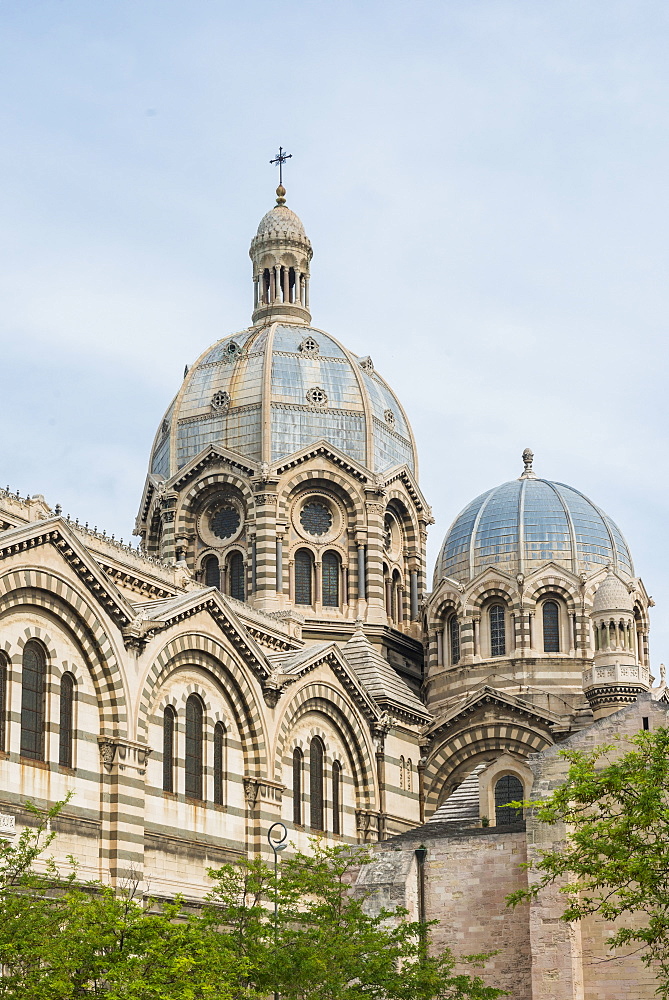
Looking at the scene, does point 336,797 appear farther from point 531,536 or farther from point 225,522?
point 531,536

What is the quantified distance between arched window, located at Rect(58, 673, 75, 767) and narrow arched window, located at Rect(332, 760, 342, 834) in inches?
505

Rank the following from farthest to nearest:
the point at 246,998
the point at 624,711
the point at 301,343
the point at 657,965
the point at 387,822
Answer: the point at 301,343, the point at 387,822, the point at 624,711, the point at 657,965, the point at 246,998

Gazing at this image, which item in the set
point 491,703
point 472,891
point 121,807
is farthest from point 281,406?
point 121,807

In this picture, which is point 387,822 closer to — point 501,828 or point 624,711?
point 501,828

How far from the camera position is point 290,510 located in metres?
62.7

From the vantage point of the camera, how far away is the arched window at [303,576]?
205 ft

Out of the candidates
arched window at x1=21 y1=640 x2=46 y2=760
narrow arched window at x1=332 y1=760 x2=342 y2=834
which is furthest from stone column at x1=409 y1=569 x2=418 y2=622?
arched window at x1=21 y1=640 x2=46 y2=760

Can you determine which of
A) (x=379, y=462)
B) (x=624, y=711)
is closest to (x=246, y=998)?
(x=624, y=711)

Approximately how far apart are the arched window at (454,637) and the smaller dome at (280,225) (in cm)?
1872

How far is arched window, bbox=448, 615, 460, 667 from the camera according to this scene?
63094mm

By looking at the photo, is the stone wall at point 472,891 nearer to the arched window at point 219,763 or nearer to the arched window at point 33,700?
the arched window at point 219,763

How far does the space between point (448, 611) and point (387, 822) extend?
12.2 meters

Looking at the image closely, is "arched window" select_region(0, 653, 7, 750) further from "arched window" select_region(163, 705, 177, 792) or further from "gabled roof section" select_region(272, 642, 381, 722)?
"gabled roof section" select_region(272, 642, 381, 722)

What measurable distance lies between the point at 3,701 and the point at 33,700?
1159 mm
